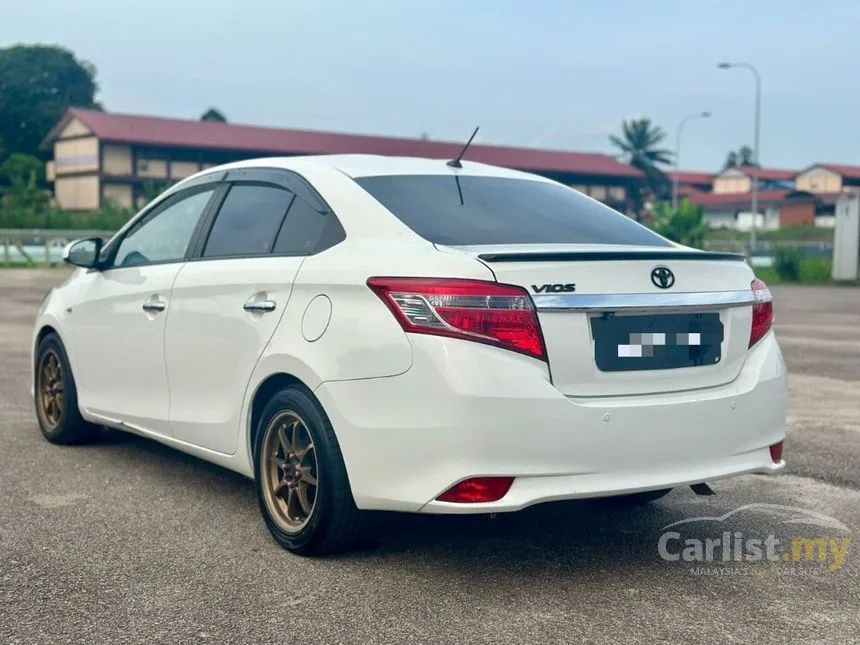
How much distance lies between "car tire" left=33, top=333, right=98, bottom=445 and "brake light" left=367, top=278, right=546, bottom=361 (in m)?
3.20

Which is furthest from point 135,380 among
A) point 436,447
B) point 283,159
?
point 436,447

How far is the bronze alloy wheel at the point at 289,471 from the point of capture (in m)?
4.26

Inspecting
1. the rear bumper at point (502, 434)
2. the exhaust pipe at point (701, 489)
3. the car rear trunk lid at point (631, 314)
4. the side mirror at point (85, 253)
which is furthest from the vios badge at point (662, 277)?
the side mirror at point (85, 253)

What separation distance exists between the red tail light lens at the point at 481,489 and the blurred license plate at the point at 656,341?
0.53m

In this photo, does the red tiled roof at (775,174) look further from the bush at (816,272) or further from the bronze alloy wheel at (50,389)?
the bronze alloy wheel at (50,389)

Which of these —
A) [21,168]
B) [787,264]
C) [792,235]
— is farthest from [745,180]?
[787,264]

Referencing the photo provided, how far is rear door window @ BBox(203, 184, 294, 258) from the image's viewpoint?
4.80 m

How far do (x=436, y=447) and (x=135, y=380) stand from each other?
2.33 meters

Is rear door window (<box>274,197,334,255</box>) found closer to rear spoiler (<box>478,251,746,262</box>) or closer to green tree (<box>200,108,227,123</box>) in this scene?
rear spoiler (<box>478,251,746,262</box>)

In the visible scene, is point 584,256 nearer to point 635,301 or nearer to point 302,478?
point 635,301

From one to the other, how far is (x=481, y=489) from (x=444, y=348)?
0.48 meters

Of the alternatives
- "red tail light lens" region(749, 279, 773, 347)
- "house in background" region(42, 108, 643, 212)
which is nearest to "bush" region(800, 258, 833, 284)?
"red tail light lens" region(749, 279, 773, 347)

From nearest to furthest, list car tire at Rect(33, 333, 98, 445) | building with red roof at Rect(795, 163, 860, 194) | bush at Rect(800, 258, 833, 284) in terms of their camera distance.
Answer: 1. car tire at Rect(33, 333, 98, 445)
2. bush at Rect(800, 258, 833, 284)
3. building with red roof at Rect(795, 163, 860, 194)

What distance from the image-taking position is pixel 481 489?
3.72m
